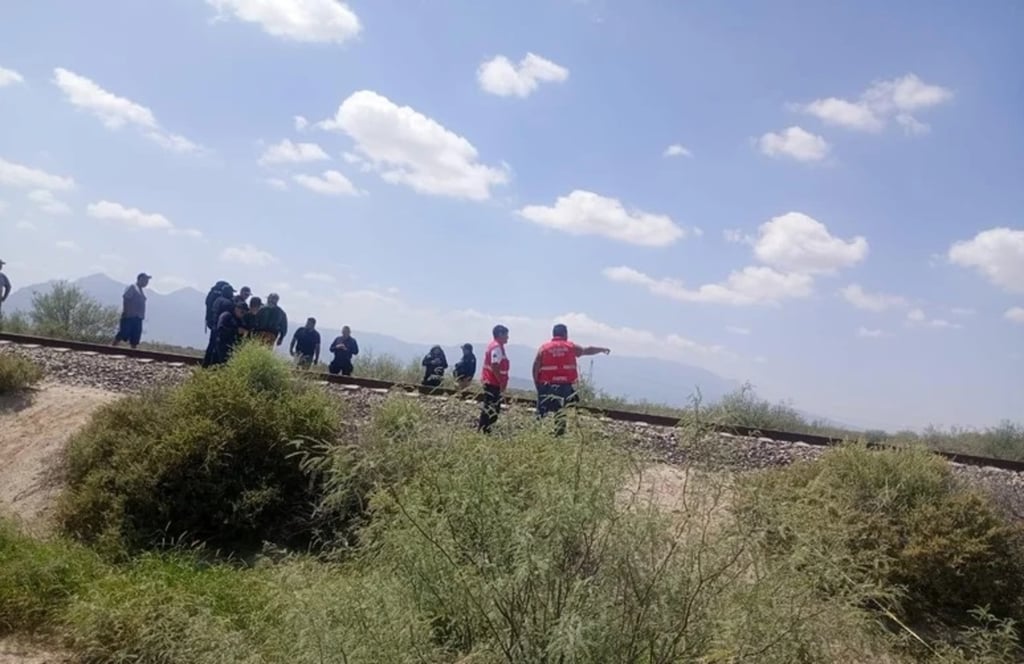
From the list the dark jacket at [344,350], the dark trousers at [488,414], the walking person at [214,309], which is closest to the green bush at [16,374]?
the walking person at [214,309]

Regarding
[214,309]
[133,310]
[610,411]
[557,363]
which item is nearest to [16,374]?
[214,309]

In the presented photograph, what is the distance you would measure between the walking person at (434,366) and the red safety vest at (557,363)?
3359 mm

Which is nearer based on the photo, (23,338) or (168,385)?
(168,385)

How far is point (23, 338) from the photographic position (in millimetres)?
17828

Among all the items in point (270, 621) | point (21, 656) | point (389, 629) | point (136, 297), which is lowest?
point (21, 656)

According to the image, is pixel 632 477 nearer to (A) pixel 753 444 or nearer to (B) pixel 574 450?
(B) pixel 574 450

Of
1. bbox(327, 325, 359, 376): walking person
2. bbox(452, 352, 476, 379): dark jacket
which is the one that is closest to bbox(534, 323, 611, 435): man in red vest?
bbox(452, 352, 476, 379): dark jacket

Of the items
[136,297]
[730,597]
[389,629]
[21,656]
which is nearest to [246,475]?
[21,656]

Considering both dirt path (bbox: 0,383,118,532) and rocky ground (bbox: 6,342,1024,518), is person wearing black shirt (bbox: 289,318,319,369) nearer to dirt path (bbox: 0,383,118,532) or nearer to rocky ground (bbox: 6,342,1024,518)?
rocky ground (bbox: 6,342,1024,518)

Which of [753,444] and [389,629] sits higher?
[753,444]

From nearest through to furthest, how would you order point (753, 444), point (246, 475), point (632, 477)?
1. point (632, 477)
2. point (246, 475)
3. point (753, 444)

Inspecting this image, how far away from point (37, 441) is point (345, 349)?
7242mm

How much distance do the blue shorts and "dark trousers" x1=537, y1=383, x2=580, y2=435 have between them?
11858 mm

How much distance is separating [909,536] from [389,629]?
22.7 ft
